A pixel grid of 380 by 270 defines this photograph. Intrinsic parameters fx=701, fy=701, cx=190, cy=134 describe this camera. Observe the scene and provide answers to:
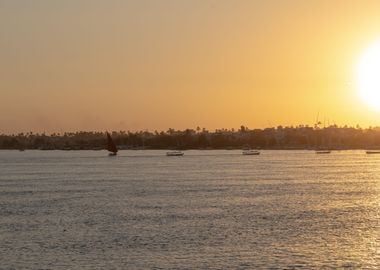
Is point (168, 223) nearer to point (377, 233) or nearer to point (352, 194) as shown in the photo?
point (377, 233)

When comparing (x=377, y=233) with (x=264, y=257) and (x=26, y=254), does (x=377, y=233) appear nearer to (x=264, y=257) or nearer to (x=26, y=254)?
(x=264, y=257)

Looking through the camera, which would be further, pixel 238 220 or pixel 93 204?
pixel 93 204

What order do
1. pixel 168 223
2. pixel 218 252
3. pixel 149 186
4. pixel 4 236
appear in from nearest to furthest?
pixel 218 252 → pixel 4 236 → pixel 168 223 → pixel 149 186

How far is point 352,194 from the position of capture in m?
69.9

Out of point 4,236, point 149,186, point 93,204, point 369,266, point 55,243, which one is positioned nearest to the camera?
point 369,266

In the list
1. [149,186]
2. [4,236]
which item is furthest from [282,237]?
[149,186]

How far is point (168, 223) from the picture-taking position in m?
45.1

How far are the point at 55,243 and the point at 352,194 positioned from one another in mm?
40190

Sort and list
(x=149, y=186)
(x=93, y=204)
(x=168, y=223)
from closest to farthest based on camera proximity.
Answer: (x=168, y=223) < (x=93, y=204) < (x=149, y=186)

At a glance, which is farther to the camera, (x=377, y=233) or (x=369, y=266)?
(x=377, y=233)

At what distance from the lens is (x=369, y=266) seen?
30766 millimetres

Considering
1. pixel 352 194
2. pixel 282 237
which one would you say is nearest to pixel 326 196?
pixel 352 194

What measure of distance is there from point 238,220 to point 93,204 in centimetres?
1702

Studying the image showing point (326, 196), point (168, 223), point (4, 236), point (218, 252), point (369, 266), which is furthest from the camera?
point (326, 196)
